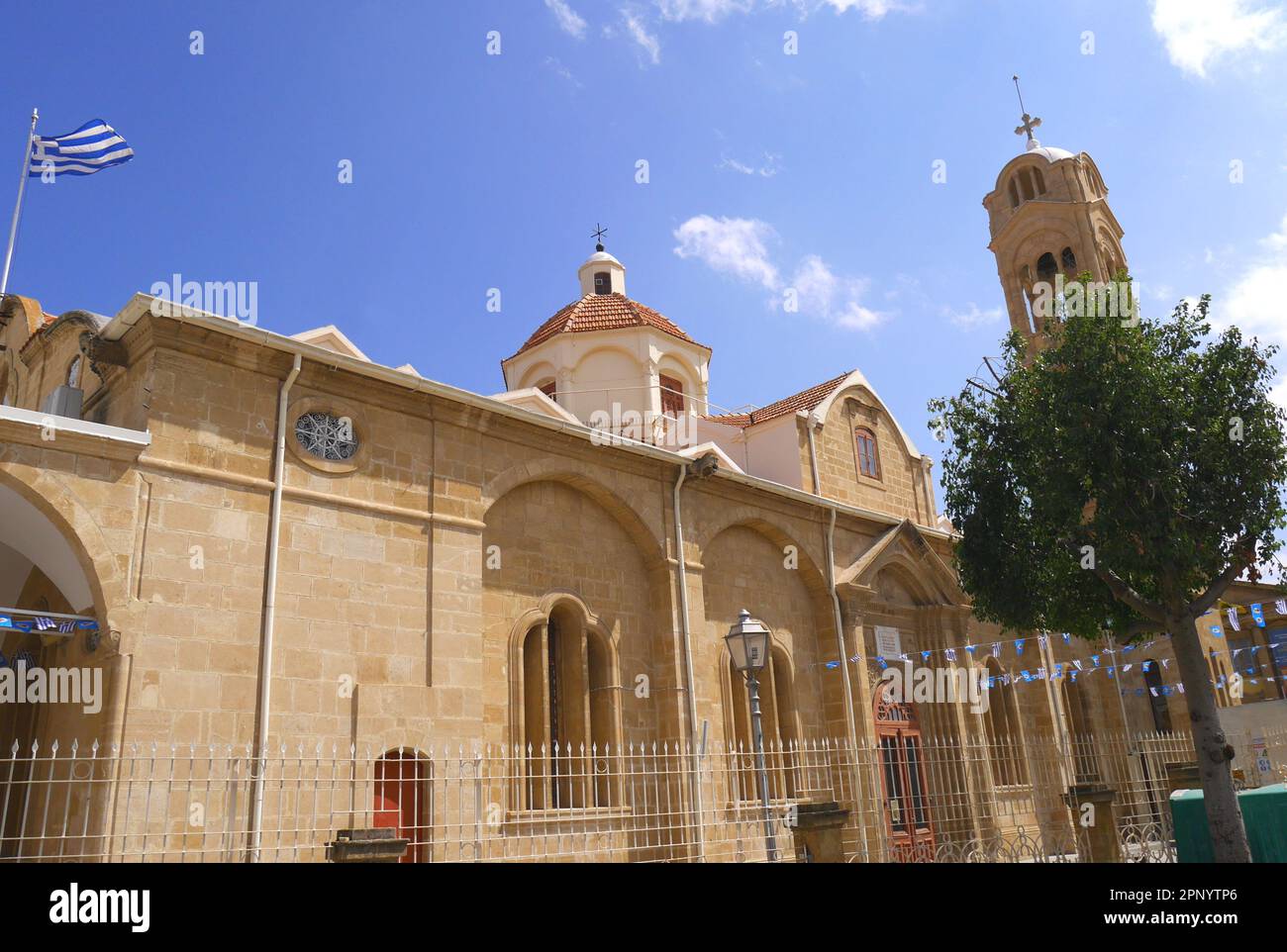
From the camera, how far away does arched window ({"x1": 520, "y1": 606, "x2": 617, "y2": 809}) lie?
12.4 m

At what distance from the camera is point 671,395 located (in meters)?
21.9

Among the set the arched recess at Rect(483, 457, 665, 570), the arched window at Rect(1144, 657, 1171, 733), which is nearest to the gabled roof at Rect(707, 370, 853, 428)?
the arched recess at Rect(483, 457, 665, 570)

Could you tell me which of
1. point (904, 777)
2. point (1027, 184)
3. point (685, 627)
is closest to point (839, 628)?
Result: point (904, 777)

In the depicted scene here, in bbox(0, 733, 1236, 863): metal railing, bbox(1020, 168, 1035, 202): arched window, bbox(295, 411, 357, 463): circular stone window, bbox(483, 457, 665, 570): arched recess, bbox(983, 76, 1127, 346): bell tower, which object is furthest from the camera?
bbox(1020, 168, 1035, 202): arched window

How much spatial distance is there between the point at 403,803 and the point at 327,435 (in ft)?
14.1

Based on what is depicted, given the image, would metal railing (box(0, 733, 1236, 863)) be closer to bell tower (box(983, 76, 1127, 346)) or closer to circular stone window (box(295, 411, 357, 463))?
circular stone window (box(295, 411, 357, 463))

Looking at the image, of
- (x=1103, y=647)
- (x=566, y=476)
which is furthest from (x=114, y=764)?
(x=1103, y=647)

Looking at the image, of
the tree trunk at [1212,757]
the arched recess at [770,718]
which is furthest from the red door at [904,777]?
the tree trunk at [1212,757]

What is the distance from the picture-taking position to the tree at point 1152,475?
11.9m

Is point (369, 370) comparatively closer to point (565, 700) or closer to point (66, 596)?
point (66, 596)

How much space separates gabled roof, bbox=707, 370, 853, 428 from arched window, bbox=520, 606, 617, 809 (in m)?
7.56

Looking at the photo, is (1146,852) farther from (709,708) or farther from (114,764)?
(114,764)

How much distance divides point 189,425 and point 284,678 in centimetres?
288
